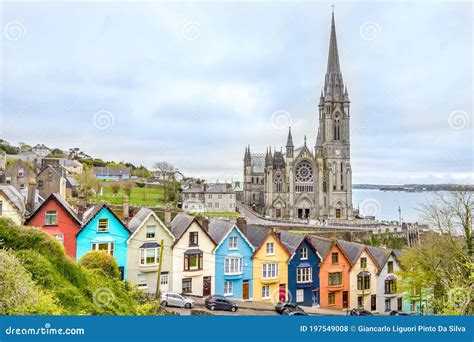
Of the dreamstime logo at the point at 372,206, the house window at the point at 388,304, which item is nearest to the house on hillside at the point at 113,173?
the dreamstime logo at the point at 372,206

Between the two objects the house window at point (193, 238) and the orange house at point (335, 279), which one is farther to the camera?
the orange house at point (335, 279)

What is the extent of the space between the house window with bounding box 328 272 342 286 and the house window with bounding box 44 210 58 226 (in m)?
9.73

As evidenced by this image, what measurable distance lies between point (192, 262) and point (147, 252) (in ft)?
5.33

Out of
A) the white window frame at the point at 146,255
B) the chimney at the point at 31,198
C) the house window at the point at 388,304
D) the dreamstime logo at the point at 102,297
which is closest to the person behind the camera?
the dreamstime logo at the point at 102,297

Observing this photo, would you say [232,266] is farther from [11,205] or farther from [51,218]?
[11,205]

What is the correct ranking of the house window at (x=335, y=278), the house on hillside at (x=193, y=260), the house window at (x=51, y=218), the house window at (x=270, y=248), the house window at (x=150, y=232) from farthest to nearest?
the house window at (x=335, y=278), the house window at (x=270, y=248), the house on hillside at (x=193, y=260), the house window at (x=150, y=232), the house window at (x=51, y=218)

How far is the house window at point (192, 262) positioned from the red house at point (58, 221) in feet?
11.1

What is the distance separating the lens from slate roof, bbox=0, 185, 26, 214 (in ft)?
29.5

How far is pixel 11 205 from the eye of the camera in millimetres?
9008

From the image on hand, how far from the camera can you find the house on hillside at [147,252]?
1007 centimetres

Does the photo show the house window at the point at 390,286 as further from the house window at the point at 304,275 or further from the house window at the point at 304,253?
the house window at the point at 304,253

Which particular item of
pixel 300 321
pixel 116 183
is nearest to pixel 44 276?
pixel 300 321

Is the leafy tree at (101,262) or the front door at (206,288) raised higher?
the leafy tree at (101,262)

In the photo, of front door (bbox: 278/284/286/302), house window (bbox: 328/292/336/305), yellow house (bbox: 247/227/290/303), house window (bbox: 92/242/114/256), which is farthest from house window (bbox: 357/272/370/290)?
house window (bbox: 92/242/114/256)
